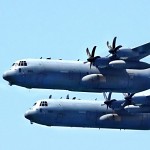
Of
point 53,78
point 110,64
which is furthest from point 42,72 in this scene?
point 110,64

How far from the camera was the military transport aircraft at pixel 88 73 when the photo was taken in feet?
339

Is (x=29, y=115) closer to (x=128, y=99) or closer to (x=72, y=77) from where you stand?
(x=72, y=77)

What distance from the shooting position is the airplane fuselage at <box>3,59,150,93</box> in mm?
103500

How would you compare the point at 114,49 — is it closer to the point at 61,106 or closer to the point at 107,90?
the point at 107,90

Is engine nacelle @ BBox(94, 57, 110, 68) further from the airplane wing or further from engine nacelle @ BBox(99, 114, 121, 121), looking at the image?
engine nacelle @ BBox(99, 114, 121, 121)

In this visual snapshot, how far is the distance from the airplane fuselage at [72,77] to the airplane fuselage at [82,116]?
10.2m

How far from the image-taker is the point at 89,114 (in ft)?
380

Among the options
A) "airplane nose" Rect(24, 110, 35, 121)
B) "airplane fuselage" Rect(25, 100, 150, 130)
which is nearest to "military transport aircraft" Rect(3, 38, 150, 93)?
"airplane fuselage" Rect(25, 100, 150, 130)

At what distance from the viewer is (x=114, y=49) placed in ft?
340

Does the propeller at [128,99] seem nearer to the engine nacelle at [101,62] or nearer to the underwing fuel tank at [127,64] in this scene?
the underwing fuel tank at [127,64]

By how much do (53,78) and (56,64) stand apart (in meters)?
2.37

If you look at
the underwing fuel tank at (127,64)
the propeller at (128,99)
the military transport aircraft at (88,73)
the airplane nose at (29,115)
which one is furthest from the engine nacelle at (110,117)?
the underwing fuel tank at (127,64)

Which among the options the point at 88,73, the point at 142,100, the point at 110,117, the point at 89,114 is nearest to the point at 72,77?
the point at 88,73

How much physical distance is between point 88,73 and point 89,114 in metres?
11.6
